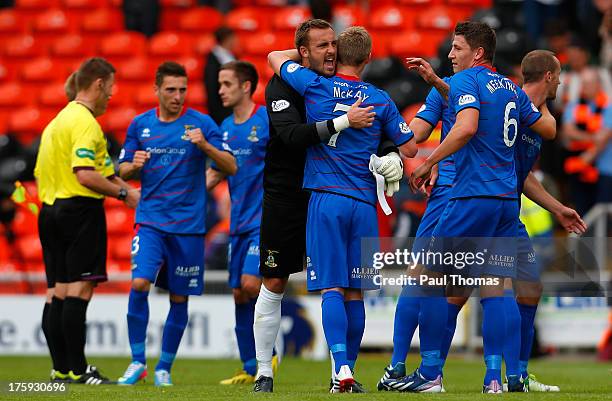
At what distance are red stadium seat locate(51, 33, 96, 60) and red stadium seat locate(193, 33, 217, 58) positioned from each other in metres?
1.66

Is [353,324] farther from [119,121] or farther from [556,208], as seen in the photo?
[119,121]

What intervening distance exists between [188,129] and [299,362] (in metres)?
4.16

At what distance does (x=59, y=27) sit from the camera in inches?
773

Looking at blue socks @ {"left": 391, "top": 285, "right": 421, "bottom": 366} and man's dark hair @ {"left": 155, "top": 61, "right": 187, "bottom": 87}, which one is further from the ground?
man's dark hair @ {"left": 155, "top": 61, "right": 187, "bottom": 87}

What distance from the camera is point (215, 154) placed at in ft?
33.2

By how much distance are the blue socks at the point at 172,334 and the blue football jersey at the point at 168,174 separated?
2.09ft

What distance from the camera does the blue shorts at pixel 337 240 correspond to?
820cm

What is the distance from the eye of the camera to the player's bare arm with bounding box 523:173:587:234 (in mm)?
8891

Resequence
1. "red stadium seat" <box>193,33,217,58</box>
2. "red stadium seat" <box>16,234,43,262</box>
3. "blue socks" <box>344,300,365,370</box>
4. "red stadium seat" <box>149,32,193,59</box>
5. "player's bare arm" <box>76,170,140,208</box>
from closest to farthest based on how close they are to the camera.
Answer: "blue socks" <box>344,300,365,370</box> < "player's bare arm" <box>76,170,140,208</box> < "red stadium seat" <box>16,234,43,262</box> < "red stadium seat" <box>193,33,217,58</box> < "red stadium seat" <box>149,32,193,59</box>

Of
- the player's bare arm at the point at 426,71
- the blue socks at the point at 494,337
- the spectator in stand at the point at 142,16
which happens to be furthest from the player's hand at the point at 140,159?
the spectator in stand at the point at 142,16

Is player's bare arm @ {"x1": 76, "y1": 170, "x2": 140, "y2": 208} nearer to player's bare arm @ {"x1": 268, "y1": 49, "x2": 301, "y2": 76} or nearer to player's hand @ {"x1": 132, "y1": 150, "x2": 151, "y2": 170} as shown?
player's hand @ {"x1": 132, "y1": 150, "x2": 151, "y2": 170}

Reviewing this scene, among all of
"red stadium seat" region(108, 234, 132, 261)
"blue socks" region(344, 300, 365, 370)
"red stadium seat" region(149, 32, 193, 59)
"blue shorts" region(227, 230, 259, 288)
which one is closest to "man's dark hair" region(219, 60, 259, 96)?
"blue shorts" region(227, 230, 259, 288)

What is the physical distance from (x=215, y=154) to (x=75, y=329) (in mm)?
1794

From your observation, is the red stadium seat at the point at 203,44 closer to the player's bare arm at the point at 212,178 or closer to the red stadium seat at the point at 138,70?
the red stadium seat at the point at 138,70
